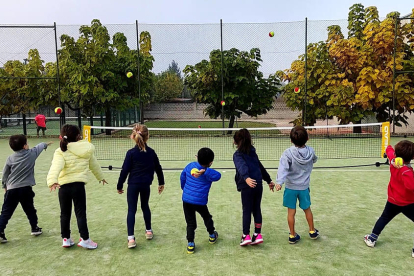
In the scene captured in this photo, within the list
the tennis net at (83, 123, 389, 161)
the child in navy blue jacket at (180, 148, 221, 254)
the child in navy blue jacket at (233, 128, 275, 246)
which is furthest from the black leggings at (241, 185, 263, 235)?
the tennis net at (83, 123, 389, 161)

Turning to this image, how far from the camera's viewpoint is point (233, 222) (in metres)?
4.85

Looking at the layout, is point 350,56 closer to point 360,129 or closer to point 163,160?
point 360,129

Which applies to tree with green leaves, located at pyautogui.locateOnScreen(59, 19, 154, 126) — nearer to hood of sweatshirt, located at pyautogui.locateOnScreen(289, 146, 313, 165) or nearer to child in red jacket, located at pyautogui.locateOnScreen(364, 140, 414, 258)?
hood of sweatshirt, located at pyautogui.locateOnScreen(289, 146, 313, 165)

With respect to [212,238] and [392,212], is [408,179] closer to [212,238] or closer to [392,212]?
[392,212]

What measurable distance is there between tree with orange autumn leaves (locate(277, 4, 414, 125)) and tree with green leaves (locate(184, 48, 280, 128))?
115 centimetres

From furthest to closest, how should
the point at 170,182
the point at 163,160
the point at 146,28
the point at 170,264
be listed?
the point at 146,28 < the point at 163,160 < the point at 170,182 < the point at 170,264

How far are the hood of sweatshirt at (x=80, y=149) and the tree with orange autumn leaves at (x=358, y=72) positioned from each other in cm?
1170

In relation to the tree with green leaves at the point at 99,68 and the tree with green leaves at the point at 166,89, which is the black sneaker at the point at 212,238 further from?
the tree with green leaves at the point at 166,89

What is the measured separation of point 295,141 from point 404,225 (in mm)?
1998

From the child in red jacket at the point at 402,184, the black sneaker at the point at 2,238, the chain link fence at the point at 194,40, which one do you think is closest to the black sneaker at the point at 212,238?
the child in red jacket at the point at 402,184

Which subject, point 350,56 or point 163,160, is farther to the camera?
point 350,56

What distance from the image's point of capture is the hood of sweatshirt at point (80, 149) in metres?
3.91

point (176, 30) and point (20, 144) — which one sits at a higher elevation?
point (176, 30)

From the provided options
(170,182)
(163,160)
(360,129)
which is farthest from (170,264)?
(360,129)
